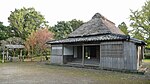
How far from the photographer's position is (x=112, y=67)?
50.9 feet

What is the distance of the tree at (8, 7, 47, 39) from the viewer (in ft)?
124

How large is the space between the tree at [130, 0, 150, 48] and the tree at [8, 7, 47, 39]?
2064 cm

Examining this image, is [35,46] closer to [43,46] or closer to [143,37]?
[43,46]

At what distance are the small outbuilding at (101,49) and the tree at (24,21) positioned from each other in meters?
18.7

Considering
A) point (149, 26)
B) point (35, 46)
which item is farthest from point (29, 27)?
point (149, 26)

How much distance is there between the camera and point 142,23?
27.6 m

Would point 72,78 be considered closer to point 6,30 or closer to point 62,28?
point 6,30

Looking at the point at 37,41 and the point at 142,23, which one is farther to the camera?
the point at 37,41

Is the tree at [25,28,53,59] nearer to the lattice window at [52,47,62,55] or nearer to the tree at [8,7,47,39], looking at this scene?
the tree at [8,7,47,39]

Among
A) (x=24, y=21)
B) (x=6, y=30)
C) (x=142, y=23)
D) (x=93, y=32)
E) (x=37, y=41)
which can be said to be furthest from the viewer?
(x=6, y=30)

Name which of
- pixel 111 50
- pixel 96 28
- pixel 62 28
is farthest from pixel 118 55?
pixel 62 28

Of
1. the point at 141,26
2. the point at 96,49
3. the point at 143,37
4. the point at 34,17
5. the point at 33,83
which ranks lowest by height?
the point at 33,83

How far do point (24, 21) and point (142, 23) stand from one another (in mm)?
23974

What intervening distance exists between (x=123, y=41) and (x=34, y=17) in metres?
28.5
